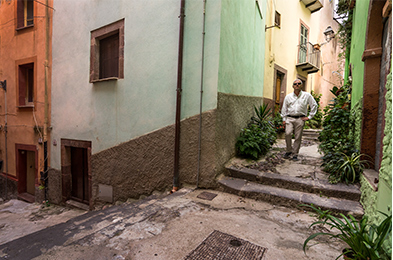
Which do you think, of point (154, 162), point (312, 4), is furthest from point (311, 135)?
point (312, 4)

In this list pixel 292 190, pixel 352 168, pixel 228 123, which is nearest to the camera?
pixel 352 168

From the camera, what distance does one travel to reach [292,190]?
11.7 ft

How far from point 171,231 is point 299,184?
218 centimetres

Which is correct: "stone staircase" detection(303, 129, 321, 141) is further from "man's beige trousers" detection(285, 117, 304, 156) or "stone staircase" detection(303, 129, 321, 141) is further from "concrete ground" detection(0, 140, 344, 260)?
"concrete ground" detection(0, 140, 344, 260)

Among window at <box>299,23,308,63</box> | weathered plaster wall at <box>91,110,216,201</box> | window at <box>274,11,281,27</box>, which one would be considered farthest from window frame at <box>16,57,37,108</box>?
window at <box>299,23,308,63</box>

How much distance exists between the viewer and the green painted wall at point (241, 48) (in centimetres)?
411

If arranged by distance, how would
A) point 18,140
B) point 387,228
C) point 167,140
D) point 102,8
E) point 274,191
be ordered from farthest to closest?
point 18,140 < point 102,8 < point 167,140 < point 274,191 < point 387,228

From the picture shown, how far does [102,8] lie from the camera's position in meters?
5.61

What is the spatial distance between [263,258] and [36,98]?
8266mm

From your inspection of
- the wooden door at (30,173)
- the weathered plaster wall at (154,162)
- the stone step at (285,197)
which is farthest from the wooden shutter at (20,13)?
the stone step at (285,197)

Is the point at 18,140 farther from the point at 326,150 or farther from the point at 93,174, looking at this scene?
the point at 326,150

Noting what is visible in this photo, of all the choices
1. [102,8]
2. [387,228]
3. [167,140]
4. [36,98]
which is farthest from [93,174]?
[387,228]

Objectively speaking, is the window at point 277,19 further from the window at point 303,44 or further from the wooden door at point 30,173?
the wooden door at point 30,173

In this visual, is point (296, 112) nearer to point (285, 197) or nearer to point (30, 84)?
point (285, 197)
